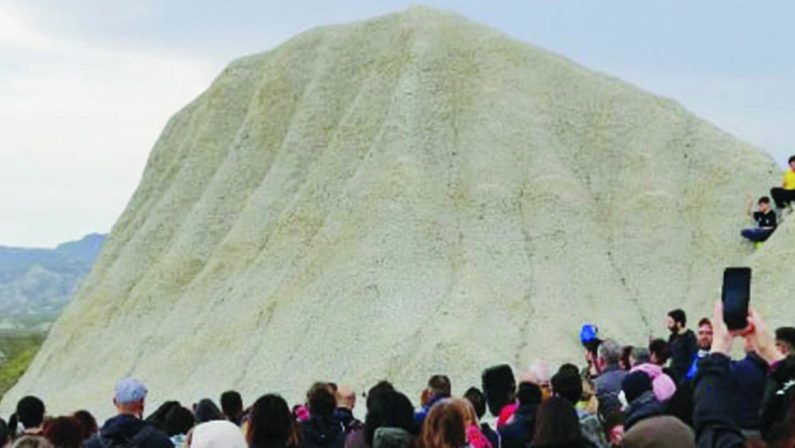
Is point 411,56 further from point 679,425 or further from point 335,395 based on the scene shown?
point 679,425

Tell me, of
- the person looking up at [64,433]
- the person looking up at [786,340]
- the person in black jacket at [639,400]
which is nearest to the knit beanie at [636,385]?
the person in black jacket at [639,400]

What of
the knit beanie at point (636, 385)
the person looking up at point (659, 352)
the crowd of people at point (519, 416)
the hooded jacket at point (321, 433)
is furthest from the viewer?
the person looking up at point (659, 352)

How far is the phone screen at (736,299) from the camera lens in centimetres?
625

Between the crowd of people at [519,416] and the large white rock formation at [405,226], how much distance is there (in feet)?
71.4

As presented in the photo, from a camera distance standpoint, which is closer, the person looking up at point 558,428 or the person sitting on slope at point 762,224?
the person looking up at point 558,428

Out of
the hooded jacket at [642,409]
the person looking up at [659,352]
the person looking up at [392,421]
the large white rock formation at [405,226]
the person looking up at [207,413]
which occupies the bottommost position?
the person looking up at [207,413]

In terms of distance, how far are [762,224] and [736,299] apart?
3363cm

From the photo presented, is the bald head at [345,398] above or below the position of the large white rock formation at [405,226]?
below

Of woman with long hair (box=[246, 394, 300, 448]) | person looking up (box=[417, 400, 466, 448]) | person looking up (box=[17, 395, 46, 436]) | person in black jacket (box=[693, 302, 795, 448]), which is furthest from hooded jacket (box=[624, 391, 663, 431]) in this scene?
person looking up (box=[17, 395, 46, 436])

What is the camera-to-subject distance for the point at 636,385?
36.9 ft

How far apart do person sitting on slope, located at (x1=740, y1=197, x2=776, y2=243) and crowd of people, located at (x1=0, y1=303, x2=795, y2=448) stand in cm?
2471

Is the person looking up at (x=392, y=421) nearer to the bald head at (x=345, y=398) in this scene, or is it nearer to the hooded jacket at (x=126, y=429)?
the hooded jacket at (x=126, y=429)

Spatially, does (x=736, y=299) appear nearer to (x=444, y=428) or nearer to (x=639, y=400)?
(x=444, y=428)

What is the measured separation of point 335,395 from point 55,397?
32.2 metres
